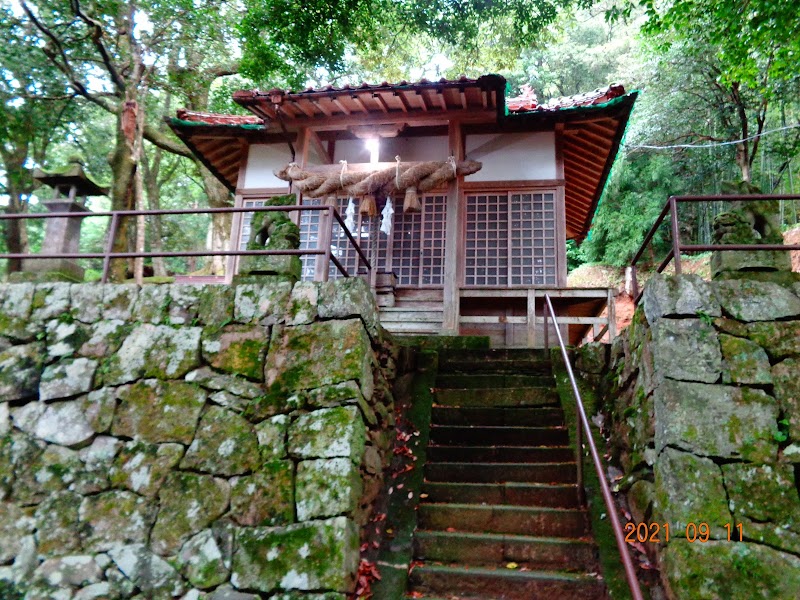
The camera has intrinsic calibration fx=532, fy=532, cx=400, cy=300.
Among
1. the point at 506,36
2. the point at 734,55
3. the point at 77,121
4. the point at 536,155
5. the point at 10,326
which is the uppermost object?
the point at 506,36

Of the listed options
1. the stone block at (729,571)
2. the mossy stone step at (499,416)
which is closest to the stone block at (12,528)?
the mossy stone step at (499,416)

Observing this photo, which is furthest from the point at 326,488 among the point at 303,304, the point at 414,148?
the point at 414,148

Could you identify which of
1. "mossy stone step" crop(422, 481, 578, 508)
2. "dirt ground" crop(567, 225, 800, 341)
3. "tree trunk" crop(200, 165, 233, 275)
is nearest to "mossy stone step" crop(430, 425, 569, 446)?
"mossy stone step" crop(422, 481, 578, 508)

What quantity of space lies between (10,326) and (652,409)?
593cm

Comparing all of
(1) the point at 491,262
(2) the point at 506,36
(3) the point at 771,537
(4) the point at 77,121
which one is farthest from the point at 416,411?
(4) the point at 77,121

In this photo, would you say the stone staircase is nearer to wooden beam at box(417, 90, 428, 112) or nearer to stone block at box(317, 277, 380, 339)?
stone block at box(317, 277, 380, 339)

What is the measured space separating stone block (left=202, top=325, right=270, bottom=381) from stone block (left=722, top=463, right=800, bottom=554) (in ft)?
12.2

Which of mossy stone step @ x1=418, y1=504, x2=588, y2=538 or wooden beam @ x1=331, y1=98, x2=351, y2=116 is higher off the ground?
wooden beam @ x1=331, y1=98, x2=351, y2=116

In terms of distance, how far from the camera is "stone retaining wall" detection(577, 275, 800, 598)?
3432mm

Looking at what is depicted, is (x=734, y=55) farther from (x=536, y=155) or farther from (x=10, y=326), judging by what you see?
(x=10, y=326)

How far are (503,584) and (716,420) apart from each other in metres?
1.97

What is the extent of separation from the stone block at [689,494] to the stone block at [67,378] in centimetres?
484

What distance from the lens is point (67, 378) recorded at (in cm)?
489

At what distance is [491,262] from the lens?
882 cm
